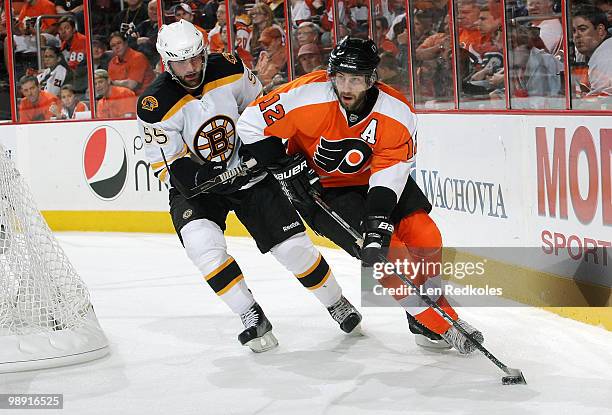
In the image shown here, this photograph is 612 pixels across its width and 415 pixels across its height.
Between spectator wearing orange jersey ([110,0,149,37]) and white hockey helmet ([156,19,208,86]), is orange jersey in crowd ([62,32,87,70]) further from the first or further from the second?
white hockey helmet ([156,19,208,86])

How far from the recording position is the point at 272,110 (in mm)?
3801

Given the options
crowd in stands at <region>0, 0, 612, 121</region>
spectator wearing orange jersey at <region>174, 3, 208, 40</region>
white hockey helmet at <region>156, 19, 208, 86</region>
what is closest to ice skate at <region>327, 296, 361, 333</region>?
white hockey helmet at <region>156, 19, 208, 86</region>

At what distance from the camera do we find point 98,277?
5996 millimetres

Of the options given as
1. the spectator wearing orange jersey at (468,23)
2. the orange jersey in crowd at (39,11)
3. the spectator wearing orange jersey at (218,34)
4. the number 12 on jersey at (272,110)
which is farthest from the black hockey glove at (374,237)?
the orange jersey in crowd at (39,11)

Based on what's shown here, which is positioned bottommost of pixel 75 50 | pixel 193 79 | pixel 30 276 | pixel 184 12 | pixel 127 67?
pixel 30 276

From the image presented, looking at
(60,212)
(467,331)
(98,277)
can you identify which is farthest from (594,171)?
(60,212)

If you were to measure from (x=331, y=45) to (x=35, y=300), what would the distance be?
3.34 m

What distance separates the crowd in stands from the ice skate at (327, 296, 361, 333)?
1.19 m

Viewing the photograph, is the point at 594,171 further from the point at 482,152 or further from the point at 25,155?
the point at 25,155

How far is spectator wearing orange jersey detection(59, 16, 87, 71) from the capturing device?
8.15 meters

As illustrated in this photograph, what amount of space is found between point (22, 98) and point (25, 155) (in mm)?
459

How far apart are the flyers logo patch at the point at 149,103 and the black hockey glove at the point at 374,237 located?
3.07 feet

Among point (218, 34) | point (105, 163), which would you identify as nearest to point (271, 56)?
point (218, 34)

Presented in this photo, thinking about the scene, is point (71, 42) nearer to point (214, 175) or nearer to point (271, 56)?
point (271, 56)
